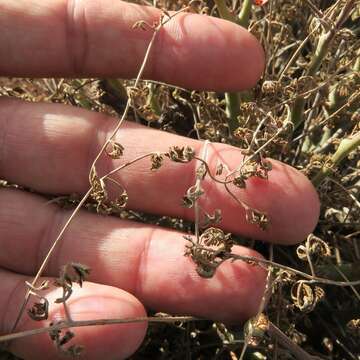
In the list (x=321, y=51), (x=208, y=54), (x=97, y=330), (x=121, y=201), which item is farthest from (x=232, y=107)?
(x=97, y=330)

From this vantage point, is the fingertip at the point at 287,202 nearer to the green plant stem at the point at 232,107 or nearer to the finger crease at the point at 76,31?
the green plant stem at the point at 232,107

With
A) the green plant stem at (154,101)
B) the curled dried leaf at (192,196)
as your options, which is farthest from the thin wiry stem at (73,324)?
the green plant stem at (154,101)

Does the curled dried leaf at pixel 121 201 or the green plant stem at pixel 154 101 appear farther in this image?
the green plant stem at pixel 154 101

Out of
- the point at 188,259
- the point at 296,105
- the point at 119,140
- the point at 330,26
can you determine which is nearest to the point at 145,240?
the point at 188,259

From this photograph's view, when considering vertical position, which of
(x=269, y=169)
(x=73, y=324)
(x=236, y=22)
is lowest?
(x=73, y=324)

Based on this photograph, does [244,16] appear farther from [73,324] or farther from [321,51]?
[73,324]

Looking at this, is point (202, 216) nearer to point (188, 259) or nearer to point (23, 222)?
point (188, 259)

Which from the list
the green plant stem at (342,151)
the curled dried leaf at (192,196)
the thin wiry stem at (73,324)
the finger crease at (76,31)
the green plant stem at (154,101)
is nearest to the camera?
the thin wiry stem at (73,324)

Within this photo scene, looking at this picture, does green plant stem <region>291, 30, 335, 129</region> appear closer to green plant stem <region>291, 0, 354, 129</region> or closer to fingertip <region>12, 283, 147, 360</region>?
green plant stem <region>291, 0, 354, 129</region>
